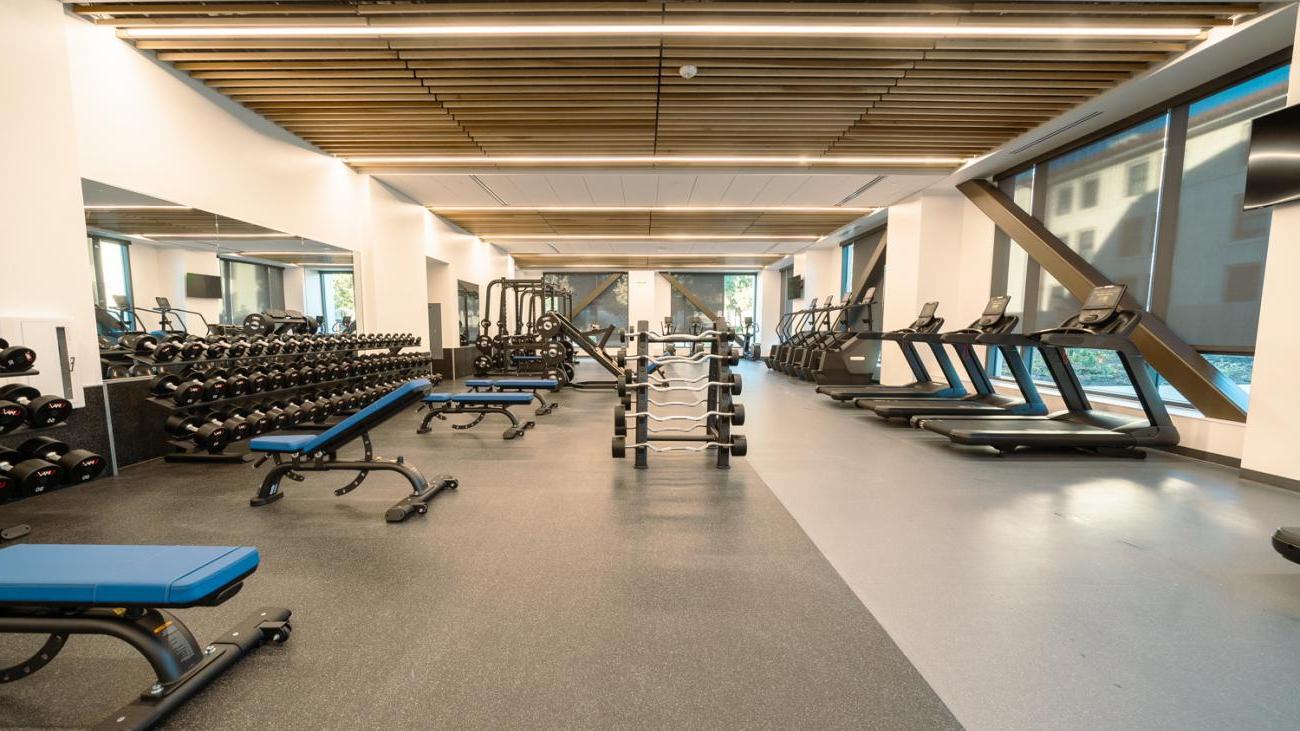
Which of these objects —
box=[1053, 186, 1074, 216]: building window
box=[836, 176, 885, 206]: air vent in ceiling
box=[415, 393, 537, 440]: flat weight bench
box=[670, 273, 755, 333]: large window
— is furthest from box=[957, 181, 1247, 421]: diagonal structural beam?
box=[670, 273, 755, 333]: large window

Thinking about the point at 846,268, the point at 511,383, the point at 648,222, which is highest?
the point at 648,222

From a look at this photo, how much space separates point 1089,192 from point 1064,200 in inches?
14.5

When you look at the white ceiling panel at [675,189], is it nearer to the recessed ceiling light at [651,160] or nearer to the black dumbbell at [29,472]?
the recessed ceiling light at [651,160]

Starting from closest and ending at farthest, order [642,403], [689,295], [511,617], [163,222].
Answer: [511,617] → [642,403] → [163,222] → [689,295]

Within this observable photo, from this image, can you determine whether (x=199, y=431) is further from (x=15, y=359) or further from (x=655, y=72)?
(x=655, y=72)

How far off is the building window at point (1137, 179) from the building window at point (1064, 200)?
71 cm

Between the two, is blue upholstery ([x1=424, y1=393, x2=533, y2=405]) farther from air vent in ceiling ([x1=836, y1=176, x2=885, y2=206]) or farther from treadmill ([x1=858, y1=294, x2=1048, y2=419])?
air vent in ceiling ([x1=836, y1=176, x2=885, y2=206])

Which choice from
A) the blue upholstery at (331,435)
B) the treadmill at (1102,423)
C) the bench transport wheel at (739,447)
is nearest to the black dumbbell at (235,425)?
the blue upholstery at (331,435)

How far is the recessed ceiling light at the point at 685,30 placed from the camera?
3.23 m

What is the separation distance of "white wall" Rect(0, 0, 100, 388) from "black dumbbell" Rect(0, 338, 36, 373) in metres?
0.60

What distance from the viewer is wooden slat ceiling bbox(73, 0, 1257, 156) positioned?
3.14m

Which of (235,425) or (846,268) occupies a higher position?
(846,268)

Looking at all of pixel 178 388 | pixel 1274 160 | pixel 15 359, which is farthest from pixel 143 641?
pixel 1274 160

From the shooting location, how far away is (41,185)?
2.86 metres
